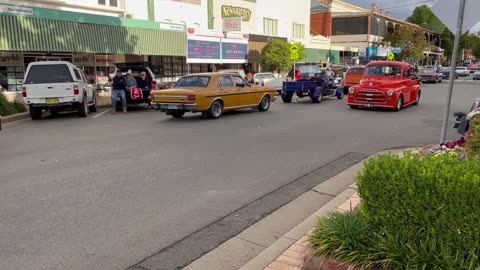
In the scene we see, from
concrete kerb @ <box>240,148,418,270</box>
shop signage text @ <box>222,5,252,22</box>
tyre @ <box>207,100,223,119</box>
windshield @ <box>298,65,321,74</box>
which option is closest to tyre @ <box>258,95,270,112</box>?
tyre @ <box>207,100,223,119</box>

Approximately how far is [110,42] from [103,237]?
1837cm

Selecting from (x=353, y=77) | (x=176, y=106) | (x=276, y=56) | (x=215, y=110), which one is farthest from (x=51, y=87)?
(x=276, y=56)

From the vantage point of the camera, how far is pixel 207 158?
8.49 metres

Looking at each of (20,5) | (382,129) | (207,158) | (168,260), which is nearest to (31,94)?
(20,5)

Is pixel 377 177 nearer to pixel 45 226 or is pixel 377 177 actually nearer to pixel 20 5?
pixel 45 226

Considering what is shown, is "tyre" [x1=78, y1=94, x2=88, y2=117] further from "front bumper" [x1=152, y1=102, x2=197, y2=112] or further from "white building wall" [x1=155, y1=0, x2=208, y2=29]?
"white building wall" [x1=155, y1=0, x2=208, y2=29]

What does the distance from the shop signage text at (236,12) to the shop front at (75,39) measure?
23.0 feet

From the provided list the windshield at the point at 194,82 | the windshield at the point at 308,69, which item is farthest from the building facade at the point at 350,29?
the windshield at the point at 194,82

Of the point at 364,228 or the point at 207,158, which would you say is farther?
the point at 207,158

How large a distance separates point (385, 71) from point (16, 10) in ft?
48.5

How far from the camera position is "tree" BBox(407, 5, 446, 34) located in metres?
89.5

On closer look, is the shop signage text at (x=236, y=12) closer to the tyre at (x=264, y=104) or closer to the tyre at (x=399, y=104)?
the tyre at (x=264, y=104)

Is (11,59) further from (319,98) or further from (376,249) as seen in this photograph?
(376,249)

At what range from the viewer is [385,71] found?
17.9 metres
